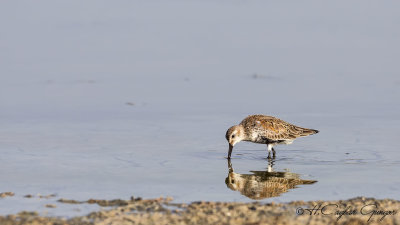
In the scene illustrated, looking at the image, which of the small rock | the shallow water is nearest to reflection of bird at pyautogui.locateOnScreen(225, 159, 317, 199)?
the shallow water

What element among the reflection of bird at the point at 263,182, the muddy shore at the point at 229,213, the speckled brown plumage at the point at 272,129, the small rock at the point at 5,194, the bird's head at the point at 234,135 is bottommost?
the muddy shore at the point at 229,213

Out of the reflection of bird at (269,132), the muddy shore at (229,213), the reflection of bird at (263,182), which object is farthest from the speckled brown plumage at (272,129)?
the muddy shore at (229,213)

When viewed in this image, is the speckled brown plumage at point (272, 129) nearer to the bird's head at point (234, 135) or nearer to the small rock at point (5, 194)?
the bird's head at point (234, 135)

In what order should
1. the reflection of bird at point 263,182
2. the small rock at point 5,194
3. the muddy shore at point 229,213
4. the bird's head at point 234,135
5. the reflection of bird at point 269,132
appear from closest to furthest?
the muddy shore at point 229,213 → the small rock at point 5,194 → the reflection of bird at point 263,182 → the bird's head at point 234,135 → the reflection of bird at point 269,132

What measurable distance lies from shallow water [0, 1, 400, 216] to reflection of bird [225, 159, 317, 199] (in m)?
0.19

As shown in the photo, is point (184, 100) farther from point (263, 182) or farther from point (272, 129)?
point (263, 182)

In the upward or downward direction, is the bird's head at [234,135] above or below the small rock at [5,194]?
above

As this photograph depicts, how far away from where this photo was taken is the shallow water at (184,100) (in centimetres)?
1395

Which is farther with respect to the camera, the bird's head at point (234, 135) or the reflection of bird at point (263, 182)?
the bird's head at point (234, 135)

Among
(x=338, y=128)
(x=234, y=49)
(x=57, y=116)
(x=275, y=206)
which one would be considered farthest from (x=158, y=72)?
(x=275, y=206)

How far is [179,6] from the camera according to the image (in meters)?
33.2

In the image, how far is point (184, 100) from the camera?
865 inches

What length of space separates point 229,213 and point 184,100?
1123cm

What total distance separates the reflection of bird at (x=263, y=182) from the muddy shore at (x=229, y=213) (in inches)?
52.4
